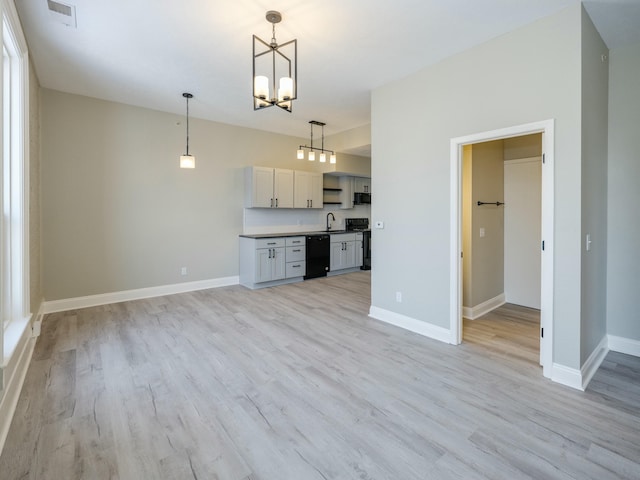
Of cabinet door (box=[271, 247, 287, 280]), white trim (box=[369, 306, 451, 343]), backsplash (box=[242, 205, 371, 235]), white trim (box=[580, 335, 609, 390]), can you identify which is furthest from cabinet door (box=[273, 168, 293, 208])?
white trim (box=[580, 335, 609, 390])

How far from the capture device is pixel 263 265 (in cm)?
562

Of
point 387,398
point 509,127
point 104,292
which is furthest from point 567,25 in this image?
point 104,292

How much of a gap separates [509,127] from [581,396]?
86.6 inches

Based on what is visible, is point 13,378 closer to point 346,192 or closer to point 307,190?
point 307,190

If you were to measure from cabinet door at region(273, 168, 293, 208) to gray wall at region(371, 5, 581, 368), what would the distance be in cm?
259

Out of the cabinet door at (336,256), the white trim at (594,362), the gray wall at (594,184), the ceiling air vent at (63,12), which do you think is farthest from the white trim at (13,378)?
the cabinet door at (336,256)

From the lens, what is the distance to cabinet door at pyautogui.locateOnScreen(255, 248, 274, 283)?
557 cm

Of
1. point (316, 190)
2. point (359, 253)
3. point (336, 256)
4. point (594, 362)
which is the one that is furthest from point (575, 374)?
point (316, 190)

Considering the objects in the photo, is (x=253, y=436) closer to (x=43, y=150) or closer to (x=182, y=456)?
(x=182, y=456)

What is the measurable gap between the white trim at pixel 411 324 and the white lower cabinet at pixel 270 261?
2.28 m

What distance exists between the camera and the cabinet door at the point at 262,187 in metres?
5.80

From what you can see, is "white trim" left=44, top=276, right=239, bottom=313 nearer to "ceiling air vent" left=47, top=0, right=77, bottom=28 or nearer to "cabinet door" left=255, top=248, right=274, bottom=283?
"cabinet door" left=255, top=248, right=274, bottom=283

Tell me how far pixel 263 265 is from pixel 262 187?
1.47 m

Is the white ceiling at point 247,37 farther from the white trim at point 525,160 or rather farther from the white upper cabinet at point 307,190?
the white upper cabinet at point 307,190
